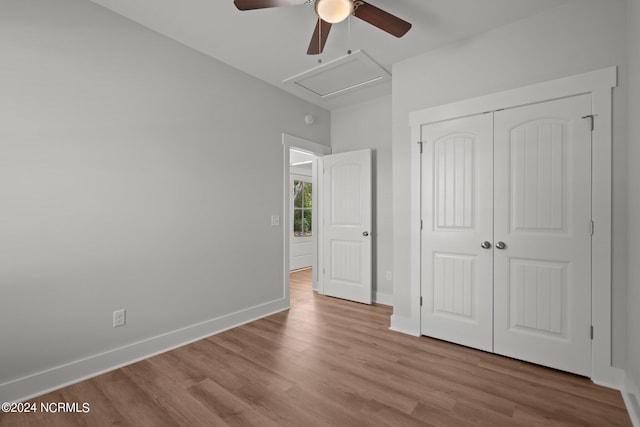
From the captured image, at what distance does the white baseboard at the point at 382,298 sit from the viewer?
3.88 metres

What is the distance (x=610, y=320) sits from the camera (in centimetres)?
206

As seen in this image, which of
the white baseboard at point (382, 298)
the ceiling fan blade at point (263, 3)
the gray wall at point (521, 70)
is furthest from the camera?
the white baseboard at point (382, 298)

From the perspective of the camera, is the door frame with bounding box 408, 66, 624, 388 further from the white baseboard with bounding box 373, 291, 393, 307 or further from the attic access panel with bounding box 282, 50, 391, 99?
the white baseboard with bounding box 373, 291, 393, 307

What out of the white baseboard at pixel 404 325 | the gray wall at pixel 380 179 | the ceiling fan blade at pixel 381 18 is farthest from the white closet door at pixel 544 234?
the gray wall at pixel 380 179

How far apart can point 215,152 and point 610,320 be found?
352cm

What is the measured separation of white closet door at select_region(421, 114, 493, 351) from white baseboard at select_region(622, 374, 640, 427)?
2.68ft

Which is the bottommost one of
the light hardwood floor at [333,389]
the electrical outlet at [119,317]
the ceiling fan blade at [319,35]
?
the light hardwood floor at [333,389]

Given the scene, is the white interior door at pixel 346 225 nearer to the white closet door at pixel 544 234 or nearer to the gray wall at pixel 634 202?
the white closet door at pixel 544 234

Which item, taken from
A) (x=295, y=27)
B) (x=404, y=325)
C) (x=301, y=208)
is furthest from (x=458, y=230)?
(x=301, y=208)

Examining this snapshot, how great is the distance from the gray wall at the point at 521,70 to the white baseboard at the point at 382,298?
81cm

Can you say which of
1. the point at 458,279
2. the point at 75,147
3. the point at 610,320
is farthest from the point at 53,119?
the point at 610,320

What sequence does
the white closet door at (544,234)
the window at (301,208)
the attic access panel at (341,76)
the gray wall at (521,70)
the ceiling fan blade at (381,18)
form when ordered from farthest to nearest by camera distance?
the window at (301,208), the attic access panel at (341,76), the white closet door at (544,234), the gray wall at (521,70), the ceiling fan blade at (381,18)

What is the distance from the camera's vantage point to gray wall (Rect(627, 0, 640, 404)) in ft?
5.85

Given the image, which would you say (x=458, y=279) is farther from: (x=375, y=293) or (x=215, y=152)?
(x=215, y=152)
